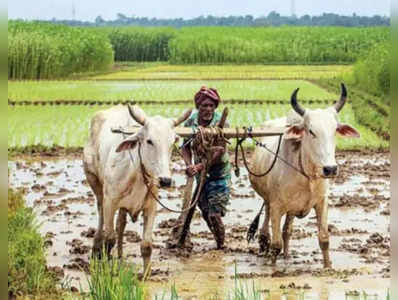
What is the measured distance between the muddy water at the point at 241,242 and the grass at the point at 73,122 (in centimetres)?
225

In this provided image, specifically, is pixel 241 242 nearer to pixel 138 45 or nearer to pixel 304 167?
pixel 304 167

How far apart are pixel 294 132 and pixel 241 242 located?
1.95 metres

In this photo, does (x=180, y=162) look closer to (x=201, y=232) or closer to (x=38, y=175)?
(x=38, y=175)

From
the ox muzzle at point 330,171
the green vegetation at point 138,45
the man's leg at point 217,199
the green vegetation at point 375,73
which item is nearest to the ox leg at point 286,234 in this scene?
the man's leg at point 217,199

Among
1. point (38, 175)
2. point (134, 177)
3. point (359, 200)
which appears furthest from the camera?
point (38, 175)

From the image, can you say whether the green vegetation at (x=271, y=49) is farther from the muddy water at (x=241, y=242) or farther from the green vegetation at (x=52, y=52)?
the muddy water at (x=241, y=242)

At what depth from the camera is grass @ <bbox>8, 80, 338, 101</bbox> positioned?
21.6 m

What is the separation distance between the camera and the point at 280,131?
22.9ft

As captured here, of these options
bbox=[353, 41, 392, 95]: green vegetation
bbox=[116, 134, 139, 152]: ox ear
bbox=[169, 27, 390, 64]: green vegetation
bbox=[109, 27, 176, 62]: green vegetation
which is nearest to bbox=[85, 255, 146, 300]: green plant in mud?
bbox=[116, 134, 139, 152]: ox ear

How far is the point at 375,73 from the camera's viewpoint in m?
21.4

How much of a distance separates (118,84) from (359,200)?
16.6 m

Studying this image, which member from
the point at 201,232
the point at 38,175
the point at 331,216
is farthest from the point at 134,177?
the point at 38,175

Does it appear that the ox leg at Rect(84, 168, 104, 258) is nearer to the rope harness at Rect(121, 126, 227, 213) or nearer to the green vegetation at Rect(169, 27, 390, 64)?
the rope harness at Rect(121, 126, 227, 213)

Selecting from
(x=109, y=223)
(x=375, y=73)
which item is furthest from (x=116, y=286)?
(x=375, y=73)
